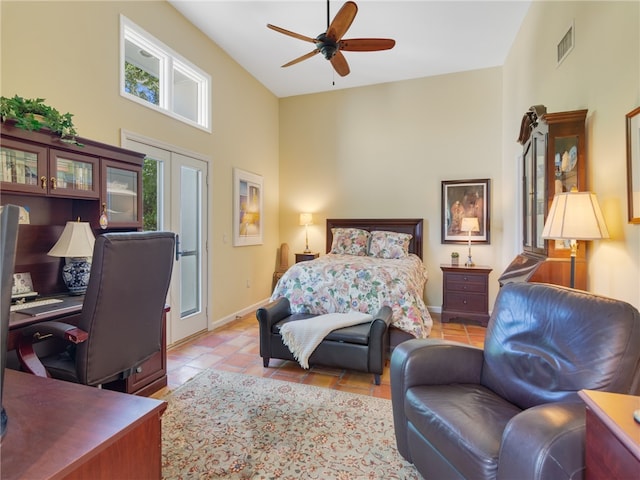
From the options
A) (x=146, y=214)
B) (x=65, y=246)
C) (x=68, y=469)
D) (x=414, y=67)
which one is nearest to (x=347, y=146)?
(x=414, y=67)

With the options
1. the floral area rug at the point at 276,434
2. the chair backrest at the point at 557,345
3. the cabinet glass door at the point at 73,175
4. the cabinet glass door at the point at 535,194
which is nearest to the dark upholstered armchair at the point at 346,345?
the floral area rug at the point at 276,434

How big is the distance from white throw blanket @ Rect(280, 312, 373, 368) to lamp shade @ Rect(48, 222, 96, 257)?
1616mm

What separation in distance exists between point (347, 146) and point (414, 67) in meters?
1.52

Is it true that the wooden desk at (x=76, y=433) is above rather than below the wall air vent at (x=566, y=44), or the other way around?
below

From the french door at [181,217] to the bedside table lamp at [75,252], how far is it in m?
1.03

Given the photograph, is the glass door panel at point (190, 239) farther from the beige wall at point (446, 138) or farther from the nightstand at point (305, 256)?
the beige wall at point (446, 138)

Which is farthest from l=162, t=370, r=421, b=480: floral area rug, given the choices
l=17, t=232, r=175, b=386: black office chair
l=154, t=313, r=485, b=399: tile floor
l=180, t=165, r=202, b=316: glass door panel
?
l=180, t=165, r=202, b=316: glass door panel

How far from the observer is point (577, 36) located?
230 centimetres

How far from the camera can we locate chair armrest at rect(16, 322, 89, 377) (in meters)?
1.48

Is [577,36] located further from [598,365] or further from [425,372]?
[425,372]

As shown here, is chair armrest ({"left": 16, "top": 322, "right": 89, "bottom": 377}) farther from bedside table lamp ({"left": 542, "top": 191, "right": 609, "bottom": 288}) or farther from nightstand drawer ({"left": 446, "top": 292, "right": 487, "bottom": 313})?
nightstand drawer ({"left": 446, "top": 292, "right": 487, "bottom": 313})

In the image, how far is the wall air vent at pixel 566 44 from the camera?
2.38 metres

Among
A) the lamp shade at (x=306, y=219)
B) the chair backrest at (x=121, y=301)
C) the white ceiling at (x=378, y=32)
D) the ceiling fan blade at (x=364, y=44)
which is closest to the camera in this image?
the chair backrest at (x=121, y=301)

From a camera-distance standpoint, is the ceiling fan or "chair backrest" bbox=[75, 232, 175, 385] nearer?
"chair backrest" bbox=[75, 232, 175, 385]
